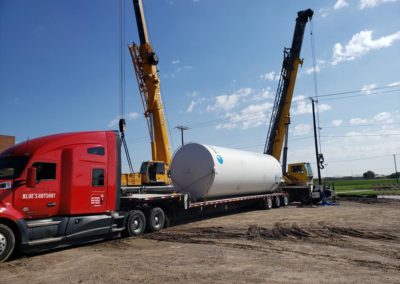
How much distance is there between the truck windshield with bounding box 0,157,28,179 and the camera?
967cm

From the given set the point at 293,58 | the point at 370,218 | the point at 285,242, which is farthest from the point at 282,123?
the point at 285,242

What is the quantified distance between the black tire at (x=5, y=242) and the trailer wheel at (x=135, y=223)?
4.27m

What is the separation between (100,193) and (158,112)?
1157cm

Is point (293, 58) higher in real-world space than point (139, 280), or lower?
higher

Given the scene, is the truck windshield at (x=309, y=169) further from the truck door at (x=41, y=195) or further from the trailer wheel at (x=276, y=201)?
the truck door at (x=41, y=195)

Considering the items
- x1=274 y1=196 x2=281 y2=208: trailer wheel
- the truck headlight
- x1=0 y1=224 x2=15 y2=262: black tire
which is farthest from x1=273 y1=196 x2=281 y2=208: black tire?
x1=0 y1=224 x2=15 y2=262: black tire

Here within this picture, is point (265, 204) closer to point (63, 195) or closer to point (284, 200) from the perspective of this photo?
point (284, 200)

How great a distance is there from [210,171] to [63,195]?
830 cm

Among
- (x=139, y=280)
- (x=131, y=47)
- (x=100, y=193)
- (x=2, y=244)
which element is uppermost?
(x=131, y=47)

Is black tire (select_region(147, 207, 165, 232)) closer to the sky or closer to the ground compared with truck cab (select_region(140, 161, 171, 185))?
closer to the ground

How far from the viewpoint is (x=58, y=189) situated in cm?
1054

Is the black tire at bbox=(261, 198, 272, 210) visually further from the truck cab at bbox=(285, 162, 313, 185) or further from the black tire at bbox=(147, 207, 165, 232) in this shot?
the black tire at bbox=(147, 207, 165, 232)

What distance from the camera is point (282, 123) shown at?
2838 cm

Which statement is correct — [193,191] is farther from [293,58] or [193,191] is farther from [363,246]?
[293,58]
